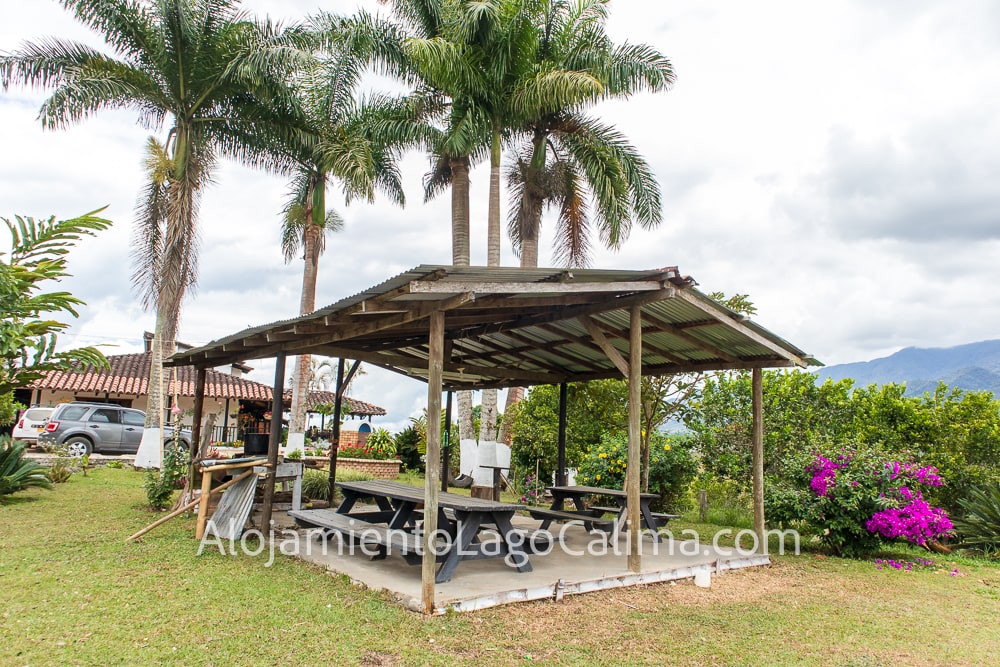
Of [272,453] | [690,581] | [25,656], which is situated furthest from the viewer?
[272,453]

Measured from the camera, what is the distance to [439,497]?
6.20 metres

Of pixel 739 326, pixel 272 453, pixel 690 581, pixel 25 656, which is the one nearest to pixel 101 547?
pixel 272 453

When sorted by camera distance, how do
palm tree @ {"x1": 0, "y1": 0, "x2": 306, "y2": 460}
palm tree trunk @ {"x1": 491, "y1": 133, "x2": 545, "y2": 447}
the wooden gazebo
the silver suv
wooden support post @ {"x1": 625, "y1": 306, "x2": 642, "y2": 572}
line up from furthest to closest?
the silver suv < palm tree trunk @ {"x1": 491, "y1": 133, "x2": 545, "y2": 447} < palm tree @ {"x1": 0, "y1": 0, "x2": 306, "y2": 460} < wooden support post @ {"x1": 625, "y1": 306, "x2": 642, "y2": 572} < the wooden gazebo

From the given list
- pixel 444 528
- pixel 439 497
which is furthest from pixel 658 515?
pixel 439 497

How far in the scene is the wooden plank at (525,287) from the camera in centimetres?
467

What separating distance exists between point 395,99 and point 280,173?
4.11 meters

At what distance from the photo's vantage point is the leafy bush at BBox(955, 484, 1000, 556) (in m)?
8.24

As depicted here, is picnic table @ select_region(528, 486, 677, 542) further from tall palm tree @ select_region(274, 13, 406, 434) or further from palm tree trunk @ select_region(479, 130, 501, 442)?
tall palm tree @ select_region(274, 13, 406, 434)

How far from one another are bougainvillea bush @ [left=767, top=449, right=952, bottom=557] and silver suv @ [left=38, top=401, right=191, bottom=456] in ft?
45.2

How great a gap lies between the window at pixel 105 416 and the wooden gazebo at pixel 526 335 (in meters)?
9.33

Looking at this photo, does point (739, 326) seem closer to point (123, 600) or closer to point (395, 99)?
point (123, 600)

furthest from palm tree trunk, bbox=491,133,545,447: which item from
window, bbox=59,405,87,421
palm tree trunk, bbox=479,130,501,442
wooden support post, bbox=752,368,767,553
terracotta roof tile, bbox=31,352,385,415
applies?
window, bbox=59,405,87,421

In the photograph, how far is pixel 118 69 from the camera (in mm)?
14203

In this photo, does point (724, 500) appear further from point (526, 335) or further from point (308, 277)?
point (308, 277)
